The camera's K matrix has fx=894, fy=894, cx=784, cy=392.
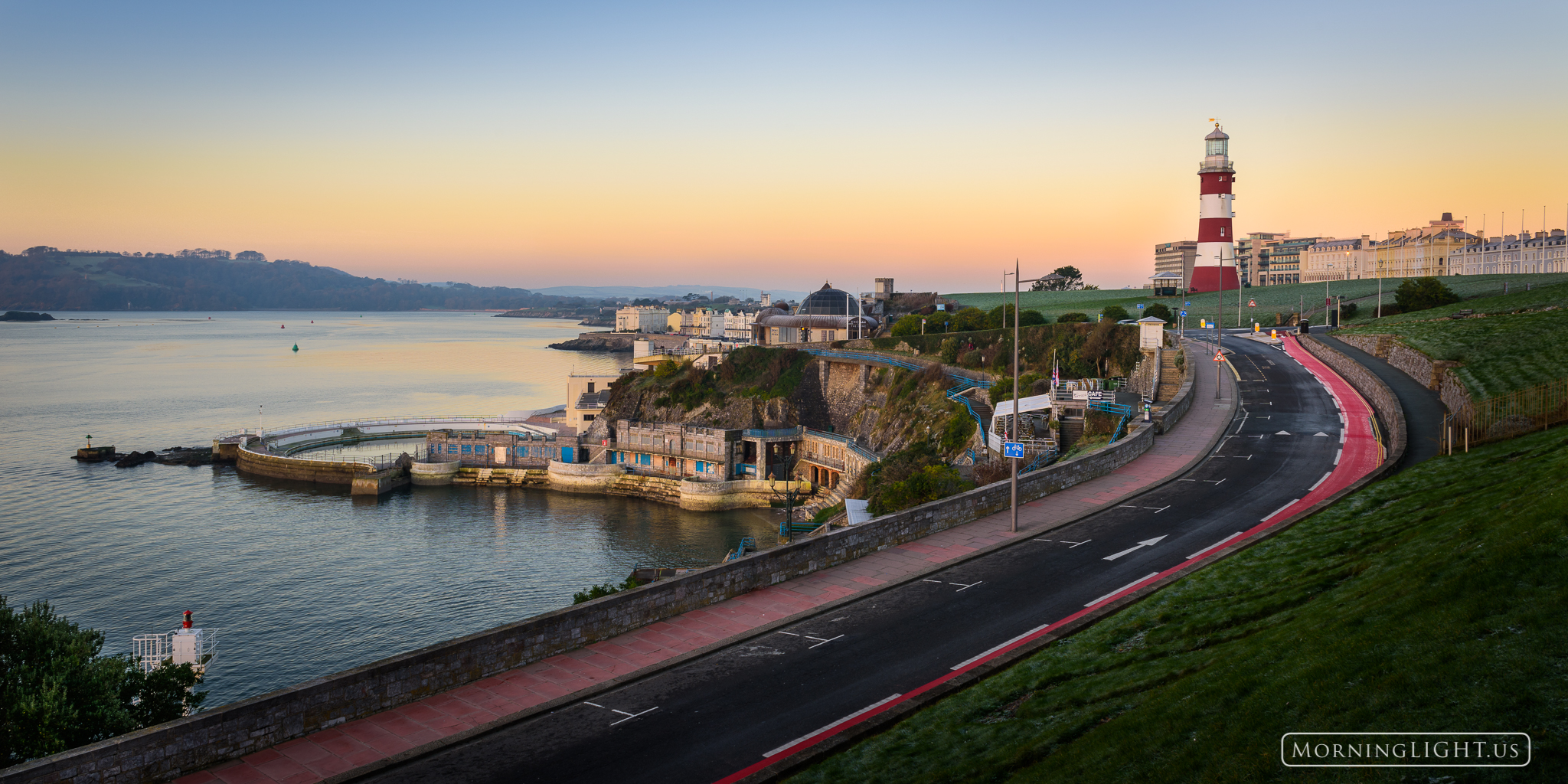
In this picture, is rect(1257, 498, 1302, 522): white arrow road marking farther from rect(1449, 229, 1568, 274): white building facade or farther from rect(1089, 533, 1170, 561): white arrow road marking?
rect(1449, 229, 1568, 274): white building facade

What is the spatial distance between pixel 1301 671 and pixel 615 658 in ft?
32.9

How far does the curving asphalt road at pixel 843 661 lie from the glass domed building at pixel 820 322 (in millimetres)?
83153

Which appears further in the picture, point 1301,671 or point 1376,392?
point 1376,392

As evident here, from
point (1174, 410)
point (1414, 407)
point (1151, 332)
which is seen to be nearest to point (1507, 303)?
point (1151, 332)

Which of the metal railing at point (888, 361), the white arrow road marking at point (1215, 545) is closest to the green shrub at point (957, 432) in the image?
the metal railing at point (888, 361)

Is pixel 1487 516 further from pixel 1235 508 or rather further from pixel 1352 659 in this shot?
pixel 1235 508

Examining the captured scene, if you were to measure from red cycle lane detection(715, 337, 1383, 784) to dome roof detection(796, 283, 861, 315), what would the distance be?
221ft

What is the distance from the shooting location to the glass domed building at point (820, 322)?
108625 millimetres

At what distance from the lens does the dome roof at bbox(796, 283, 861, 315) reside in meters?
111

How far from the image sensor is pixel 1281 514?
73.7 ft

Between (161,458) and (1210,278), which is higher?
(1210,278)

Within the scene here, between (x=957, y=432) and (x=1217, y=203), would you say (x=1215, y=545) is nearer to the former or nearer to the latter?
(x=957, y=432)

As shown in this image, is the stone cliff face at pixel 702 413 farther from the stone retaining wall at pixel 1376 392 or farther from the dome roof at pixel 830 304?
the stone retaining wall at pixel 1376 392

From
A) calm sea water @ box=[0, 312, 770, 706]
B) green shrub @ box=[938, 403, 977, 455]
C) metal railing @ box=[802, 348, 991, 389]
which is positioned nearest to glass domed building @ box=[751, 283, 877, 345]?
metal railing @ box=[802, 348, 991, 389]
